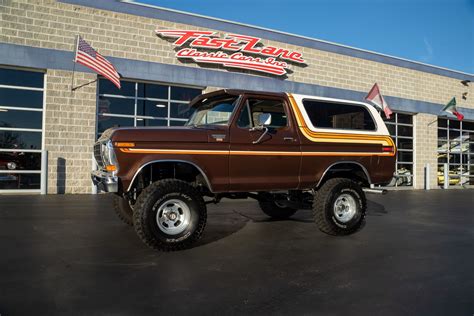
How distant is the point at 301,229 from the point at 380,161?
6.18ft

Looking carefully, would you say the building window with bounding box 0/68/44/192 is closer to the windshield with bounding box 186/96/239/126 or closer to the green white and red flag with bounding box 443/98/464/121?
the windshield with bounding box 186/96/239/126

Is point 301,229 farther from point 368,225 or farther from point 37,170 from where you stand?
point 37,170

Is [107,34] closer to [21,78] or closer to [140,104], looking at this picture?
[140,104]

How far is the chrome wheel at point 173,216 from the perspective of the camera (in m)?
5.37

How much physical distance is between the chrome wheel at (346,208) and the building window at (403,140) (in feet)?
51.1

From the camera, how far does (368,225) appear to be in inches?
306

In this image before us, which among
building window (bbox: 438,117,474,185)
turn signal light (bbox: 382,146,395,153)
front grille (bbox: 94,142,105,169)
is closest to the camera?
front grille (bbox: 94,142,105,169)

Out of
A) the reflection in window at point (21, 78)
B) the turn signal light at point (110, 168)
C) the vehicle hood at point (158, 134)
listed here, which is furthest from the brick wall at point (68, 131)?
the turn signal light at point (110, 168)

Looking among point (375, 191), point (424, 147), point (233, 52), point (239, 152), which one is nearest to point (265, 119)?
point (239, 152)

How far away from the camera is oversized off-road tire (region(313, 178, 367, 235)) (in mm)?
6496

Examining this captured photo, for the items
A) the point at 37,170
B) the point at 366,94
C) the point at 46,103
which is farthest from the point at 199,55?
the point at 366,94

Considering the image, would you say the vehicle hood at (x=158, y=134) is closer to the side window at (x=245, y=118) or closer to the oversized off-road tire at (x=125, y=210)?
the side window at (x=245, y=118)

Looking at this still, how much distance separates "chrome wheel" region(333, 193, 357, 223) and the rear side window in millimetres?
1221

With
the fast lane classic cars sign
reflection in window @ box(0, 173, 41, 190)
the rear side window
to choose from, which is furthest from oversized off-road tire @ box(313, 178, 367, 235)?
reflection in window @ box(0, 173, 41, 190)
